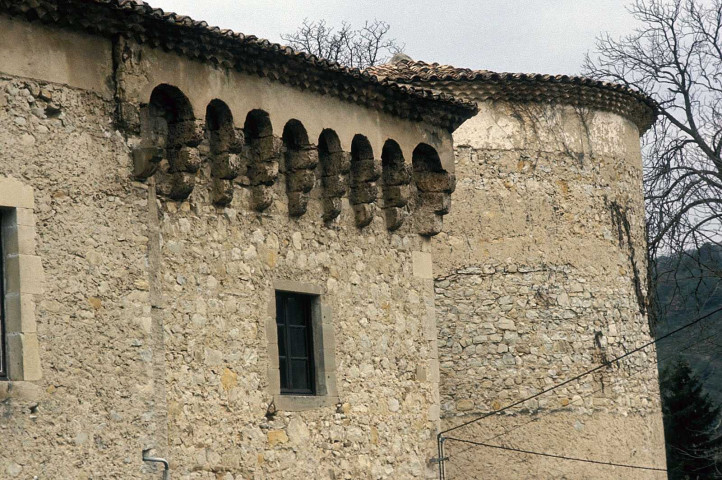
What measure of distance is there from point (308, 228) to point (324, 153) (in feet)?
2.60

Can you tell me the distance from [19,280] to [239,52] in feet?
10.4

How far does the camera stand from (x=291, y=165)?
43.4ft

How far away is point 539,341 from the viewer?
1858cm

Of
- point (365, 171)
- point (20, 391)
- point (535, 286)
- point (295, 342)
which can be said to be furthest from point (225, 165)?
point (535, 286)

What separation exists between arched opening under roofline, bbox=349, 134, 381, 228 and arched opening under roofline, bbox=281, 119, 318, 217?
91 cm

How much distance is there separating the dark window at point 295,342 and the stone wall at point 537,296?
5323 mm

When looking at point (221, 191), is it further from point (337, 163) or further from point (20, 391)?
point (20, 391)

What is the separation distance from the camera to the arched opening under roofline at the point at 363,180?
45.9 ft

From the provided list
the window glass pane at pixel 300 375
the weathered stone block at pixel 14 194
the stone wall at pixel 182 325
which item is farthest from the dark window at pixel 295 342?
the weathered stone block at pixel 14 194

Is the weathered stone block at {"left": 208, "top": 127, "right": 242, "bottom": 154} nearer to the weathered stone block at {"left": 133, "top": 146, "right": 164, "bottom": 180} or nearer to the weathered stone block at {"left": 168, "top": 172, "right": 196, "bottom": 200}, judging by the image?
the weathered stone block at {"left": 168, "top": 172, "right": 196, "bottom": 200}

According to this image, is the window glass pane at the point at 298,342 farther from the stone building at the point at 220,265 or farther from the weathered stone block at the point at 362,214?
the weathered stone block at the point at 362,214

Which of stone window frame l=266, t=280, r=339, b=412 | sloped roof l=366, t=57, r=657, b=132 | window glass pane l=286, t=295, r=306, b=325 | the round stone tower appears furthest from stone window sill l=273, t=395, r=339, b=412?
sloped roof l=366, t=57, r=657, b=132

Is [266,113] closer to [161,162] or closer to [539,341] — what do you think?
[161,162]

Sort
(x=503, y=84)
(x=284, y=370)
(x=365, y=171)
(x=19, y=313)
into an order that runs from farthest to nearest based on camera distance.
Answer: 1. (x=503, y=84)
2. (x=365, y=171)
3. (x=284, y=370)
4. (x=19, y=313)
